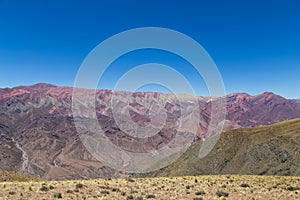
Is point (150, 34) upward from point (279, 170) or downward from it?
upward

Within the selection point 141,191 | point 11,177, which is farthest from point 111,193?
point 11,177

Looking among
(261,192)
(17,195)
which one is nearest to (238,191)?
(261,192)

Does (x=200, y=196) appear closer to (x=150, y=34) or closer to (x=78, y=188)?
(x=78, y=188)

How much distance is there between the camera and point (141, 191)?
3434cm

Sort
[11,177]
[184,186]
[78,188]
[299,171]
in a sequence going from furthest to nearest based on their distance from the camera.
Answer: [299,171] → [11,177] → [184,186] → [78,188]

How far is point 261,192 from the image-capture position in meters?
34.0

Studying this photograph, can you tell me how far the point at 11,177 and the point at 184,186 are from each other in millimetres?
36999

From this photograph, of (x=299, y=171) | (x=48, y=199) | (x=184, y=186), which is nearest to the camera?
(x=48, y=199)

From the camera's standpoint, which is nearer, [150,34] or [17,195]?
[17,195]

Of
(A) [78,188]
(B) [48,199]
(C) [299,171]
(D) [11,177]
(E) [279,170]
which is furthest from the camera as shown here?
(E) [279,170]

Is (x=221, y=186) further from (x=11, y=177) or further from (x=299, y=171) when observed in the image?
(x=299, y=171)

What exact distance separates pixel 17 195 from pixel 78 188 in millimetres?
6603

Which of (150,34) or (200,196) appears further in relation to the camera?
(150,34)

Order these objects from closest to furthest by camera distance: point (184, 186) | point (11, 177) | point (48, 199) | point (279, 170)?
point (48, 199)
point (184, 186)
point (11, 177)
point (279, 170)
